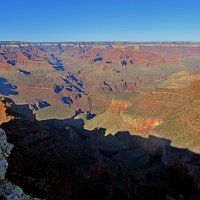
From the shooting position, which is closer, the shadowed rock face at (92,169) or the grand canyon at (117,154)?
the grand canyon at (117,154)

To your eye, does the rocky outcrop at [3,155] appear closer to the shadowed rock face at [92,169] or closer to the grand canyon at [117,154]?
the grand canyon at [117,154]

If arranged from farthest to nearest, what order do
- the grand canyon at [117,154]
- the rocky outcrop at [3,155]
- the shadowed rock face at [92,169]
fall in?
the shadowed rock face at [92,169] → the grand canyon at [117,154] → the rocky outcrop at [3,155]

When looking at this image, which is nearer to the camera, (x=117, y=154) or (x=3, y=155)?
(x=3, y=155)

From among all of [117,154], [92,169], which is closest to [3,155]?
[92,169]

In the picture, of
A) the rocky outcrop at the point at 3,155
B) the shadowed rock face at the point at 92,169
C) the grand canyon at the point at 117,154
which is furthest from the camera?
Answer: the shadowed rock face at the point at 92,169

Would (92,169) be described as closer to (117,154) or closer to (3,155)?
(3,155)

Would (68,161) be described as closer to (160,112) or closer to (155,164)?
(155,164)

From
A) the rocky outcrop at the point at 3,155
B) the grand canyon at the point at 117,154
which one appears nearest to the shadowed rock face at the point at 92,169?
the grand canyon at the point at 117,154

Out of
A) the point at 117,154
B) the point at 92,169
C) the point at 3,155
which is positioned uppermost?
the point at 3,155

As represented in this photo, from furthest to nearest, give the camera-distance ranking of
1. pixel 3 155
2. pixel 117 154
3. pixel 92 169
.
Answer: pixel 117 154 → pixel 92 169 → pixel 3 155

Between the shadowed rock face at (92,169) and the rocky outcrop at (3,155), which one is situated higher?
the rocky outcrop at (3,155)
